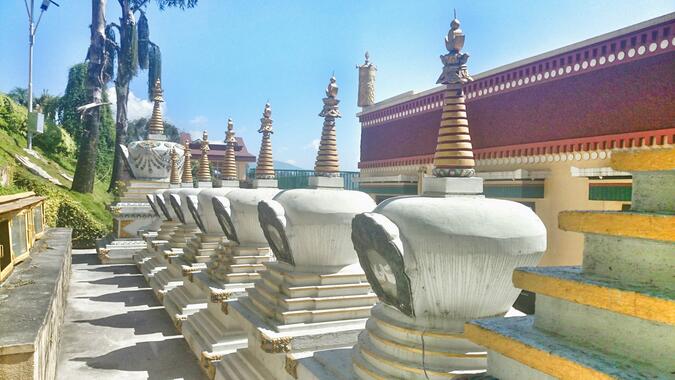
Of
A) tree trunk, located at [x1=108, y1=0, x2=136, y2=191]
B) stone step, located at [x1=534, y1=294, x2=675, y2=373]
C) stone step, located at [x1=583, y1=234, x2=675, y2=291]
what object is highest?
tree trunk, located at [x1=108, y1=0, x2=136, y2=191]

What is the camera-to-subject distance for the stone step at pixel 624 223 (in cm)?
250

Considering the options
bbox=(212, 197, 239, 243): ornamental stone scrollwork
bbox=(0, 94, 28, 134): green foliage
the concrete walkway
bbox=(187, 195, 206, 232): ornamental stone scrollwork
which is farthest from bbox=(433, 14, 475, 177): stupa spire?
bbox=(0, 94, 28, 134): green foliage

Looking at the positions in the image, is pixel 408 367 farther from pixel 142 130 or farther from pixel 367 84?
pixel 142 130

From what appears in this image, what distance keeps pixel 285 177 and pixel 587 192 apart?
13.2 meters

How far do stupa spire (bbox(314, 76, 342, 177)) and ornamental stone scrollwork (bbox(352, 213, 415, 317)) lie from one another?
2311 mm

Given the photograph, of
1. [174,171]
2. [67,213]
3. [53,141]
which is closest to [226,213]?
[174,171]

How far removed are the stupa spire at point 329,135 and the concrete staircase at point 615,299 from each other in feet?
13.9

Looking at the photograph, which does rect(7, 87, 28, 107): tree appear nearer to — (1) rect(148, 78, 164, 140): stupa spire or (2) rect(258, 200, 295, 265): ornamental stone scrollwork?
(1) rect(148, 78, 164, 140): stupa spire

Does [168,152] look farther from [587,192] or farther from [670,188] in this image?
[670,188]

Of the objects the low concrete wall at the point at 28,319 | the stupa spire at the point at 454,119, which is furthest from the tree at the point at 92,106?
the stupa spire at the point at 454,119

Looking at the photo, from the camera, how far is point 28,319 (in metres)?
5.10

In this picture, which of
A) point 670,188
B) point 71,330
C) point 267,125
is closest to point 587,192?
point 267,125

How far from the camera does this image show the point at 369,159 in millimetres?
20797

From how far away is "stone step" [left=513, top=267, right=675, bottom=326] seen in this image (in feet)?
7.86
